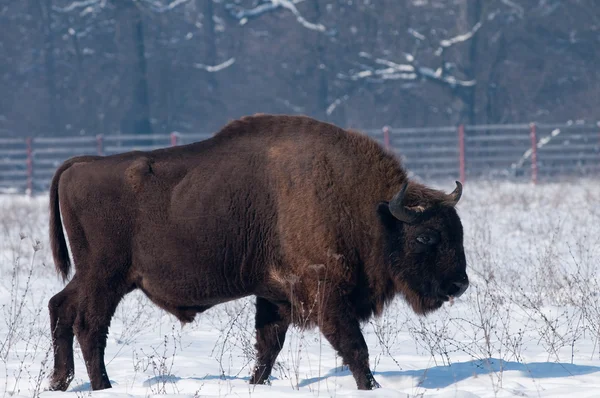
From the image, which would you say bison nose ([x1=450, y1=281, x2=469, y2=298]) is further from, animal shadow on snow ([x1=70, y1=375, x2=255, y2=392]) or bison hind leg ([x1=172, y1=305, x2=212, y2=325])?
bison hind leg ([x1=172, y1=305, x2=212, y2=325])

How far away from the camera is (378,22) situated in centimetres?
3133

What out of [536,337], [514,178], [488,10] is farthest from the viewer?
[488,10]

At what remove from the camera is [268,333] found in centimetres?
653

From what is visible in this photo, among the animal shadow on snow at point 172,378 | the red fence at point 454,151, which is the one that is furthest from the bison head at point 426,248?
the red fence at point 454,151

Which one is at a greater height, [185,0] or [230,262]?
[230,262]

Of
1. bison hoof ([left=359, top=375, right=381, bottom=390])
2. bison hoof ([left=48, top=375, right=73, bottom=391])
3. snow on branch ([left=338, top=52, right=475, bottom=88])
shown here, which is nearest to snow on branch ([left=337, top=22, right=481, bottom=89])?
snow on branch ([left=338, top=52, right=475, bottom=88])

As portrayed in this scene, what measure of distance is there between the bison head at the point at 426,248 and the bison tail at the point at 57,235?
2.18 metres

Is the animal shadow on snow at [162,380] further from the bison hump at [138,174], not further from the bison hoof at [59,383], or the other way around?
the bison hump at [138,174]

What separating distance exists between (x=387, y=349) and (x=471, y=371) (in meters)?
0.72

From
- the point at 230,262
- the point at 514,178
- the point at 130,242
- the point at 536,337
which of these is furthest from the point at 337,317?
the point at 514,178

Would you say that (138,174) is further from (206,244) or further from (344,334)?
(344,334)

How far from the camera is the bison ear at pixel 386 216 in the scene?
6.20 m

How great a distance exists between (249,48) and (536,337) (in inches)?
994

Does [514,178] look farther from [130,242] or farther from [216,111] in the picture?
[130,242]
